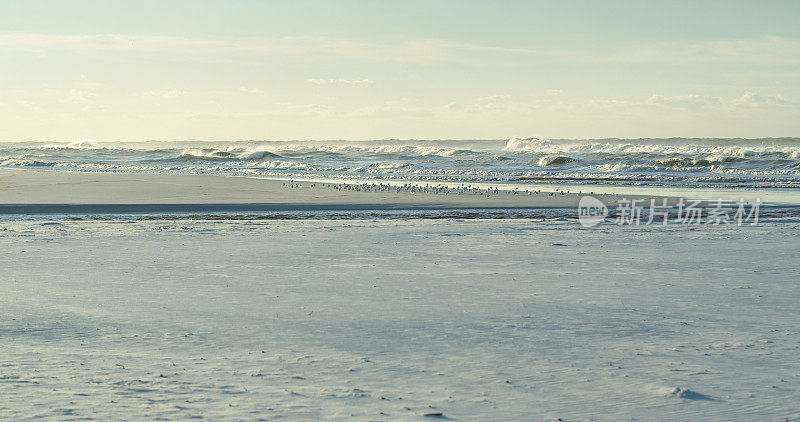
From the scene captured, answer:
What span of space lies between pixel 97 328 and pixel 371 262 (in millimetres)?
4248

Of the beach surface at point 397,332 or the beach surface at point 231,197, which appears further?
the beach surface at point 231,197

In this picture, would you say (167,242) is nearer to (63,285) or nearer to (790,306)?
(63,285)

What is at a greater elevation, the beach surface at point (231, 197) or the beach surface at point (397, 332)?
the beach surface at point (231, 197)

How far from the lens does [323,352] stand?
5.21 metres

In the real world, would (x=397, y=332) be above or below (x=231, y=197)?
below

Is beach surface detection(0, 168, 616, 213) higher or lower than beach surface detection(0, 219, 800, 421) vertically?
higher

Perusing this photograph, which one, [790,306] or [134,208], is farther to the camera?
[134,208]

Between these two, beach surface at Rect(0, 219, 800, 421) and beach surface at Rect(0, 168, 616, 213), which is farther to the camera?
beach surface at Rect(0, 168, 616, 213)

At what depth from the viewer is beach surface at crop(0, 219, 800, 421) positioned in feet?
13.7

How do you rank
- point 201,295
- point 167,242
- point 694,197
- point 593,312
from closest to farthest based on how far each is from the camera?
point 593,312 < point 201,295 < point 167,242 < point 694,197

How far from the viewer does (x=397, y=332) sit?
579 centimetres

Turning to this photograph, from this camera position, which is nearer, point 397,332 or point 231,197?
point 397,332

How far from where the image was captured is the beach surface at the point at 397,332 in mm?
4180

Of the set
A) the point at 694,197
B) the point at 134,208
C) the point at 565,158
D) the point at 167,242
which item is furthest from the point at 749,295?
the point at 565,158
